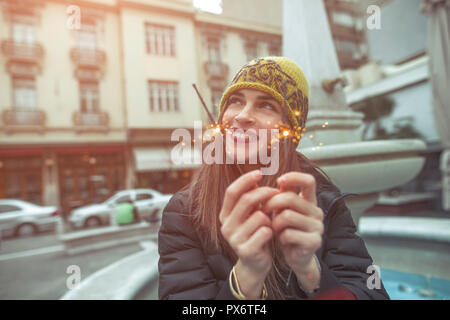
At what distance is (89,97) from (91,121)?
1081 mm

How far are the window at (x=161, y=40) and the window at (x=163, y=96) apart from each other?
100 centimetres

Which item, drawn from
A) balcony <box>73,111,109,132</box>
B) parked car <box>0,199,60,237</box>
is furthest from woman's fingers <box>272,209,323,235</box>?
balcony <box>73,111,109,132</box>

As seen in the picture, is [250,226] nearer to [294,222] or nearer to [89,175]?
[294,222]

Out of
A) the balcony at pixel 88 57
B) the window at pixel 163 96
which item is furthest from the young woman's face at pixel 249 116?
the balcony at pixel 88 57

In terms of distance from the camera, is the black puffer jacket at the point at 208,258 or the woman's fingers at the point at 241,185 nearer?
the woman's fingers at the point at 241,185

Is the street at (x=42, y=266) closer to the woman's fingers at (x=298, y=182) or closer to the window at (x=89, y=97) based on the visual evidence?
the woman's fingers at (x=298, y=182)

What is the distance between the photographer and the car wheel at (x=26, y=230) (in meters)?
7.35

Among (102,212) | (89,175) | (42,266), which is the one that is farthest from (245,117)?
(89,175)

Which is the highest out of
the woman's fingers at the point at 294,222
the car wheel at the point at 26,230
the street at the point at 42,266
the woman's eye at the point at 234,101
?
the woman's eye at the point at 234,101

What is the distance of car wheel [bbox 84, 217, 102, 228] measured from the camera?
7.36m

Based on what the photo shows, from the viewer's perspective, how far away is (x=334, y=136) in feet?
6.95

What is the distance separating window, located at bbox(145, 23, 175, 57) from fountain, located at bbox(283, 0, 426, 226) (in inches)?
218

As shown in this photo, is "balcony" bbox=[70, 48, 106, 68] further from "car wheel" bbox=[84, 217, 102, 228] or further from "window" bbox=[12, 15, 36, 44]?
"car wheel" bbox=[84, 217, 102, 228]

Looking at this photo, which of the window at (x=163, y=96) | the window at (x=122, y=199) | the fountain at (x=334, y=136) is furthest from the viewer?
the window at (x=122, y=199)
